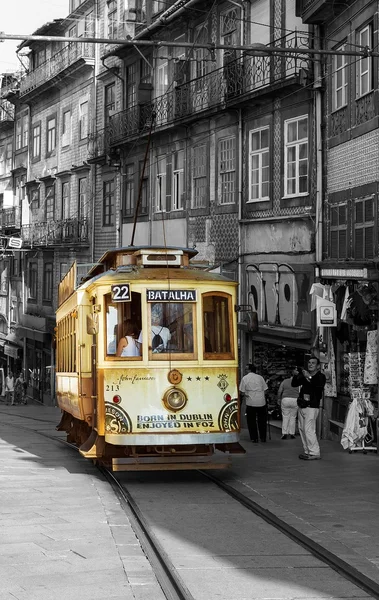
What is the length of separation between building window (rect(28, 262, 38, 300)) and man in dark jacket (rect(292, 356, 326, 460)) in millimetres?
29371

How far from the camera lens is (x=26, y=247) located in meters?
45.2

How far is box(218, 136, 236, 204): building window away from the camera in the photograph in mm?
27234

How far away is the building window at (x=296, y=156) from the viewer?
23.3m

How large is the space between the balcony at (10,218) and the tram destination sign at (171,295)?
115ft

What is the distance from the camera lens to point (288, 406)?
21.3 meters

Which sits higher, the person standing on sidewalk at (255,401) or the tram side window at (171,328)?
the tram side window at (171,328)

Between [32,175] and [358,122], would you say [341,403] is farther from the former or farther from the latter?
[32,175]

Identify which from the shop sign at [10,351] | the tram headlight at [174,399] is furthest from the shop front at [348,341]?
the shop sign at [10,351]

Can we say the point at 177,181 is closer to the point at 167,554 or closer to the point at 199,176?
the point at 199,176

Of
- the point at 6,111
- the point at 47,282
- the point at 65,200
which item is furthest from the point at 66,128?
the point at 6,111

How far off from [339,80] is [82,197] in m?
20.2

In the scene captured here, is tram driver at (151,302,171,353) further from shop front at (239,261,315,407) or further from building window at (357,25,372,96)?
shop front at (239,261,315,407)

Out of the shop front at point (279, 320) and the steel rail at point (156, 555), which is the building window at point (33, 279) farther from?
the steel rail at point (156, 555)

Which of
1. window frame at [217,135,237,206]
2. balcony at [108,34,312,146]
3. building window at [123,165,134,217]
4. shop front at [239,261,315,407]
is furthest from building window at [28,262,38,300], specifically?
shop front at [239,261,315,407]
